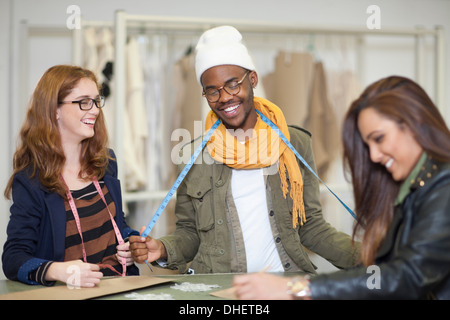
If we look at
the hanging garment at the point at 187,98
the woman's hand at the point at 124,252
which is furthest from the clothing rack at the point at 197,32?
the woman's hand at the point at 124,252

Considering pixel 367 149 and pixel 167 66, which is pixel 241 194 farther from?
pixel 167 66

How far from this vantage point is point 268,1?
196 inches

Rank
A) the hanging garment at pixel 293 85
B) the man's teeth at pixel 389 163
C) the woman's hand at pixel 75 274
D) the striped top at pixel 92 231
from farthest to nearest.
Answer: the hanging garment at pixel 293 85, the striped top at pixel 92 231, the woman's hand at pixel 75 274, the man's teeth at pixel 389 163

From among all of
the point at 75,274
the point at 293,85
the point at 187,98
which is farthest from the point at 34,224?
the point at 293,85

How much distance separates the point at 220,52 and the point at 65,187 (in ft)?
3.15

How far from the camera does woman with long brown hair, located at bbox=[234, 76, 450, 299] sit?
4.47 ft

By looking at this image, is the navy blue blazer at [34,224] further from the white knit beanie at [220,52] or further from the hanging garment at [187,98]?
the hanging garment at [187,98]

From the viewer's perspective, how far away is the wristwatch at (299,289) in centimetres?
146

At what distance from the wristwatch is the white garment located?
887 mm

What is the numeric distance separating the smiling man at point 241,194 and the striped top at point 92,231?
0.89 feet

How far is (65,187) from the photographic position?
226cm

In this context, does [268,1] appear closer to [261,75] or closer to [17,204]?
[261,75]

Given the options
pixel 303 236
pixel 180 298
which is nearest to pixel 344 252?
pixel 303 236

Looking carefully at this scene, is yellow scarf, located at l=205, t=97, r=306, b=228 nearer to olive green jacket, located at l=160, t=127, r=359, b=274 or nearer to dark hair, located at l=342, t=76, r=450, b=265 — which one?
olive green jacket, located at l=160, t=127, r=359, b=274
